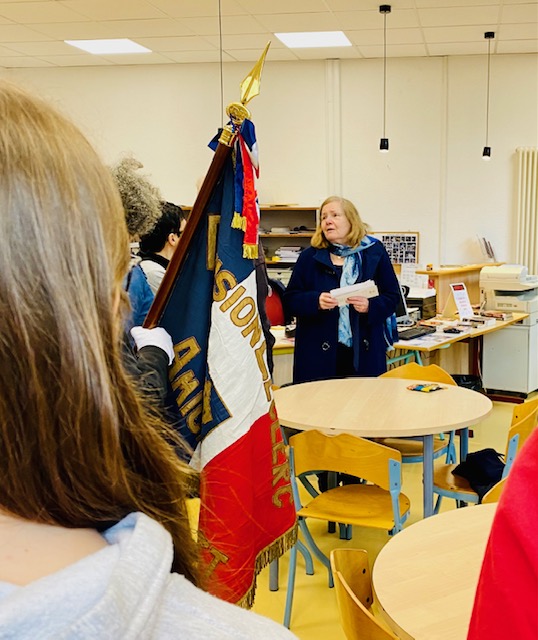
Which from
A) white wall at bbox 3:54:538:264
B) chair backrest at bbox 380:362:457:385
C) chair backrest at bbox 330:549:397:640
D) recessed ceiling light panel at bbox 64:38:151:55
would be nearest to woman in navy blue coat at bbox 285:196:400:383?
chair backrest at bbox 380:362:457:385

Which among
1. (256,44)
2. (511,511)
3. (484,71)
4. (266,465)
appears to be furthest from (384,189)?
(511,511)

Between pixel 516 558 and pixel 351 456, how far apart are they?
1.79 m

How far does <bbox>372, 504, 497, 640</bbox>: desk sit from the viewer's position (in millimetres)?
1430

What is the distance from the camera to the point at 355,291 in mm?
3623

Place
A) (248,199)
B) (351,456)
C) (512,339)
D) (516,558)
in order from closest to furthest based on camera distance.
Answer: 1. (516,558)
2. (248,199)
3. (351,456)
4. (512,339)

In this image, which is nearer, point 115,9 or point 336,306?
point 336,306

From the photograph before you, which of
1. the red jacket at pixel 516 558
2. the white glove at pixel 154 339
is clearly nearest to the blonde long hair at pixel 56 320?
the red jacket at pixel 516 558

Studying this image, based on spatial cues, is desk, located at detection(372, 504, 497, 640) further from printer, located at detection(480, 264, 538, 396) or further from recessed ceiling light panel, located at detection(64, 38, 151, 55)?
recessed ceiling light panel, located at detection(64, 38, 151, 55)

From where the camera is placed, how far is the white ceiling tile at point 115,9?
5793 millimetres

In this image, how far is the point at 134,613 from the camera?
497mm

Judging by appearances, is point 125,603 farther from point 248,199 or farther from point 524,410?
point 524,410

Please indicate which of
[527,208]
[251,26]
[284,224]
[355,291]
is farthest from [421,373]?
[284,224]

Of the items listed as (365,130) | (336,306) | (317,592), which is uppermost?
(365,130)

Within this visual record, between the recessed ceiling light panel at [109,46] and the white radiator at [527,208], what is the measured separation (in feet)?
13.9
